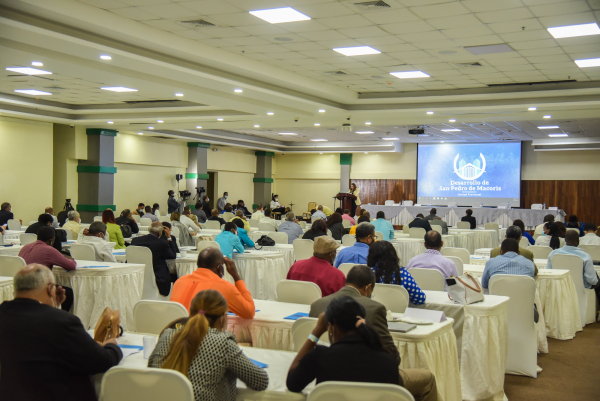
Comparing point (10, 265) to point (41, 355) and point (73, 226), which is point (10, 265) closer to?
point (73, 226)

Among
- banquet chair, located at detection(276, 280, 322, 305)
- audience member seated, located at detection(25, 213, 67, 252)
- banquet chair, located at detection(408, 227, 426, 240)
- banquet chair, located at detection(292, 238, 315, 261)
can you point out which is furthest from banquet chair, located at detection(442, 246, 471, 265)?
audience member seated, located at detection(25, 213, 67, 252)

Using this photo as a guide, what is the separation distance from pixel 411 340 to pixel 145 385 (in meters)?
1.65

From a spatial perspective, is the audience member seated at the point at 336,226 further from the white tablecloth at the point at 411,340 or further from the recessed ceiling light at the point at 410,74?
the white tablecloth at the point at 411,340

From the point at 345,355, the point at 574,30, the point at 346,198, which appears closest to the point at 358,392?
the point at 345,355

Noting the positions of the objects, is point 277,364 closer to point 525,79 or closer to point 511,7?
point 511,7

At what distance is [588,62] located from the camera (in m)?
8.31

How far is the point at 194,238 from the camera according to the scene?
400 inches

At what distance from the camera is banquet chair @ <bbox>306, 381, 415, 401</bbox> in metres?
2.09

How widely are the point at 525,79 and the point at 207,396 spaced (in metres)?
9.16

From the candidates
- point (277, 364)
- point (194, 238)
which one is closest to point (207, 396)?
point (277, 364)

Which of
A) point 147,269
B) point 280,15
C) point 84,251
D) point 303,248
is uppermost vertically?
point 280,15

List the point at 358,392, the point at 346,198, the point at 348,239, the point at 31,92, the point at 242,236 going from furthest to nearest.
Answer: the point at 346,198 → the point at 31,92 → the point at 348,239 → the point at 242,236 → the point at 358,392

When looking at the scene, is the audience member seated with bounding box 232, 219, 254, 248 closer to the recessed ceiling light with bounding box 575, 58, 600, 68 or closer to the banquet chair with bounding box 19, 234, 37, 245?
the banquet chair with bounding box 19, 234, 37, 245

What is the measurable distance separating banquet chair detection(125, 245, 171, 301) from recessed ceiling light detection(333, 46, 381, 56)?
12.9 ft
